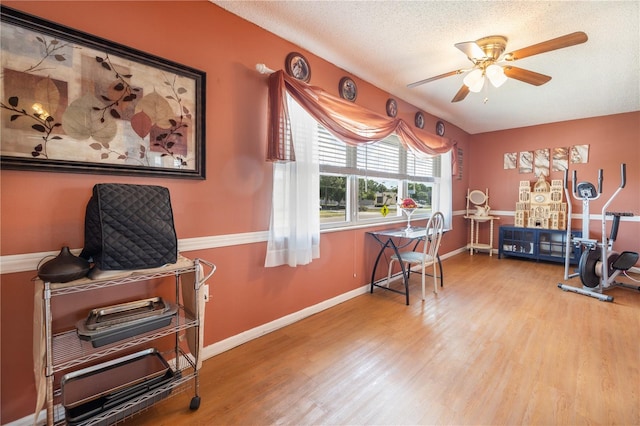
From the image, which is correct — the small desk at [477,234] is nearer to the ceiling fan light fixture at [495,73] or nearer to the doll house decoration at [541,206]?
the doll house decoration at [541,206]

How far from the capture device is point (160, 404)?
5.29 feet

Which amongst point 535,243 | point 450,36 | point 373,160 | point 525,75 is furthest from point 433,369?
point 535,243

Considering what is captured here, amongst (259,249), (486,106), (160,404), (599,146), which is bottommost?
(160,404)

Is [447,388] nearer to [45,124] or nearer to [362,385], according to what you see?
[362,385]

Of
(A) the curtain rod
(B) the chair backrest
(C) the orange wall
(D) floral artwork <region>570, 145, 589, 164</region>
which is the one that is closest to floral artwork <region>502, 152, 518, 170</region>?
(D) floral artwork <region>570, 145, 589, 164</region>

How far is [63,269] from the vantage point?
4.02 feet

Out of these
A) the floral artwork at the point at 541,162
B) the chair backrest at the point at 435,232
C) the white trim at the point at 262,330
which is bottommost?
the white trim at the point at 262,330

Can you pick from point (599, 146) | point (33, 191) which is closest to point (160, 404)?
point (33, 191)

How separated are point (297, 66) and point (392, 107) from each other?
5.20ft

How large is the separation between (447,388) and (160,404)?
5.66 feet

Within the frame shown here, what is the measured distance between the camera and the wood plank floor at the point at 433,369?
1544mm

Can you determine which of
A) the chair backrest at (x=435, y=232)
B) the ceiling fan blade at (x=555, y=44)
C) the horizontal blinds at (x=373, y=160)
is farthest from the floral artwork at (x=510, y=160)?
the ceiling fan blade at (x=555, y=44)

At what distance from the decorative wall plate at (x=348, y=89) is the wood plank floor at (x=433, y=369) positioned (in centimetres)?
225

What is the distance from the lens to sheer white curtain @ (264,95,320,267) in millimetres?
2334
